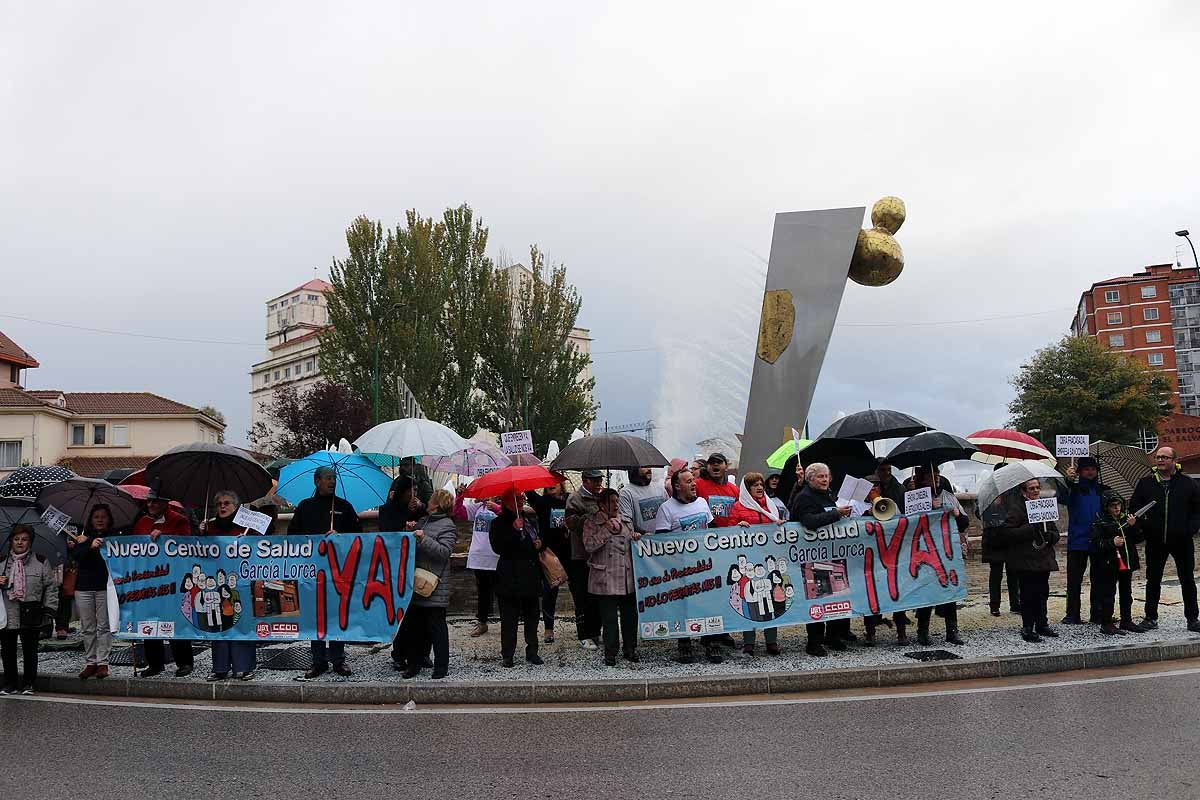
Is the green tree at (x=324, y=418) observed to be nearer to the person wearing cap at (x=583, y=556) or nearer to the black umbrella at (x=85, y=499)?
the black umbrella at (x=85, y=499)

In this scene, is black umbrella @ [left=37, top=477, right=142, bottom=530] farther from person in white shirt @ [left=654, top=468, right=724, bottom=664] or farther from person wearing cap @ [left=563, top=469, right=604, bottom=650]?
person in white shirt @ [left=654, top=468, right=724, bottom=664]

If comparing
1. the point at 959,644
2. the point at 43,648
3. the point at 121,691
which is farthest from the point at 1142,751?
the point at 43,648

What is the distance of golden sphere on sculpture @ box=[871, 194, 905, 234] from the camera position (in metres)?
17.2

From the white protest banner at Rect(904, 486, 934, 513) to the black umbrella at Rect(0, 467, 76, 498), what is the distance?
985 cm

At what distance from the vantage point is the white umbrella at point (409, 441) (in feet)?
32.5

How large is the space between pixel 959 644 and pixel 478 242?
32.6 m

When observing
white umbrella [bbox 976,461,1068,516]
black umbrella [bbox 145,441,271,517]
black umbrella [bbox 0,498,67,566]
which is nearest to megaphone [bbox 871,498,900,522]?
white umbrella [bbox 976,461,1068,516]

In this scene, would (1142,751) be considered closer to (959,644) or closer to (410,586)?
(959,644)

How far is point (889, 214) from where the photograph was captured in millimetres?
17172

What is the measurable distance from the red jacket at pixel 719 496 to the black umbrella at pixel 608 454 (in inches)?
35.2

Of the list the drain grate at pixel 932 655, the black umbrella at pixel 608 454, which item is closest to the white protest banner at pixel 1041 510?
the drain grate at pixel 932 655

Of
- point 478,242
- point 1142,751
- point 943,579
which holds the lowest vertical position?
point 1142,751

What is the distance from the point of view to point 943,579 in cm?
941

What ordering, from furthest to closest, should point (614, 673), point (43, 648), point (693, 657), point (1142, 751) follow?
1. point (43, 648)
2. point (693, 657)
3. point (614, 673)
4. point (1142, 751)
